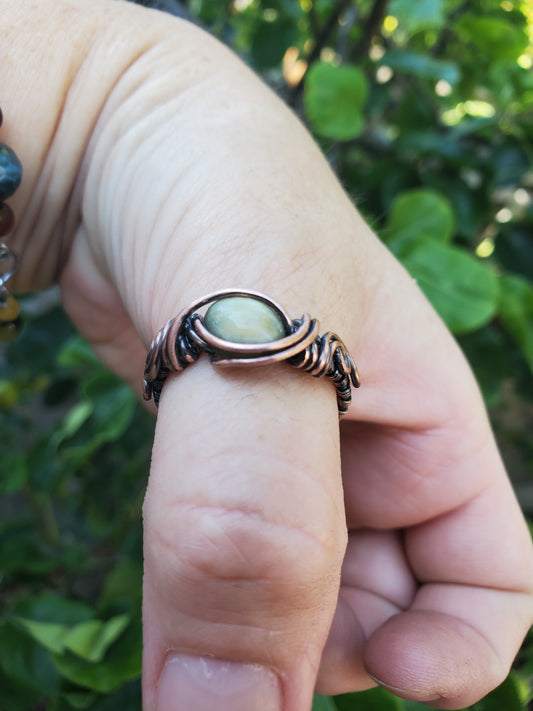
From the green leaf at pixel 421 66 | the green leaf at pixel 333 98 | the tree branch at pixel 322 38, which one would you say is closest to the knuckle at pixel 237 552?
the green leaf at pixel 333 98

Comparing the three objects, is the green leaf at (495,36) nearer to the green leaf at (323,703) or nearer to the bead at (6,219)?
the bead at (6,219)

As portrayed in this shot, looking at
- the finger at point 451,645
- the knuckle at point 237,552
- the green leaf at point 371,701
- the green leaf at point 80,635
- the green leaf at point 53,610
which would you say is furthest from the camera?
the green leaf at point 53,610

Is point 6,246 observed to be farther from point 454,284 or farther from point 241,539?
point 454,284

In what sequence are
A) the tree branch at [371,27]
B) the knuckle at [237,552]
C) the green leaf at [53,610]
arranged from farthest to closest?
the tree branch at [371,27], the green leaf at [53,610], the knuckle at [237,552]

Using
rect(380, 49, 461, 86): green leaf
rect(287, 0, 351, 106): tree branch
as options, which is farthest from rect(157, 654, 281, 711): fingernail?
rect(287, 0, 351, 106): tree branch

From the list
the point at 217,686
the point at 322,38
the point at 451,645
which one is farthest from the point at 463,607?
the point at 322,38

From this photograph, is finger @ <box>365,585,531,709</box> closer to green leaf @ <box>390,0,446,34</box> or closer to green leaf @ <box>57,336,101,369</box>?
green leaf @ <box>57,336,101,369</box>

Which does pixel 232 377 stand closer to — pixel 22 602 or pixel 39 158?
pixel 39 158
